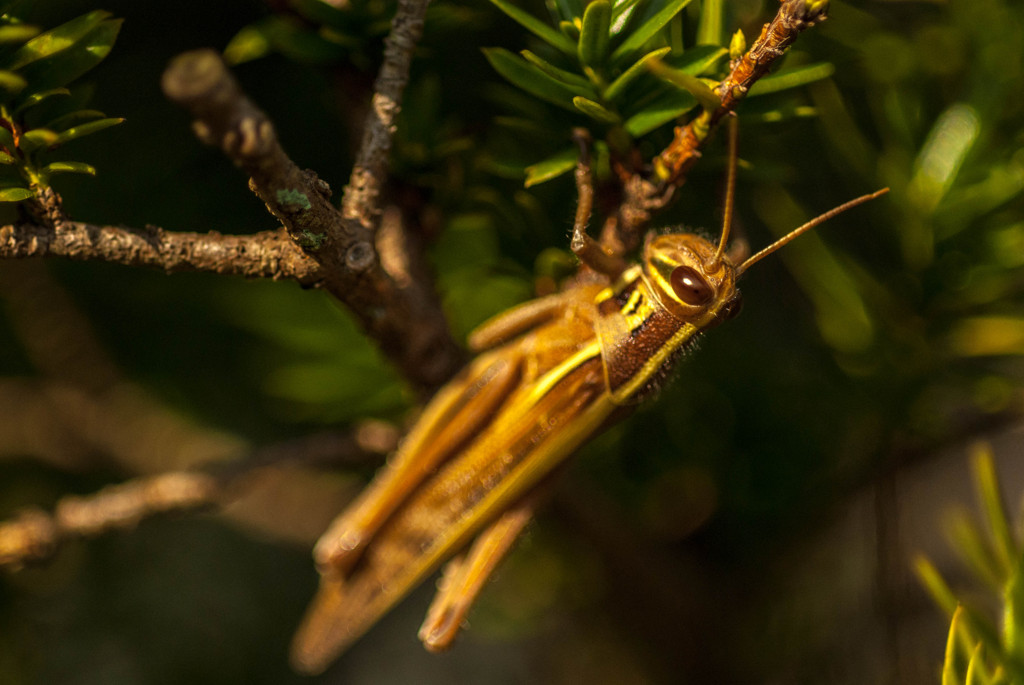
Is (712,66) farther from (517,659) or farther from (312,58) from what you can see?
(517,659)

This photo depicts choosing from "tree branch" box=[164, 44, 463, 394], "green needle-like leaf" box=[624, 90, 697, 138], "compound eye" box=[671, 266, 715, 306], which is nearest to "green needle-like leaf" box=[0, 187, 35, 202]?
"tree branch" box=[164, 44, 463, 394]

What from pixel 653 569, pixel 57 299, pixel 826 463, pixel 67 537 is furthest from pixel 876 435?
pixel 57 299

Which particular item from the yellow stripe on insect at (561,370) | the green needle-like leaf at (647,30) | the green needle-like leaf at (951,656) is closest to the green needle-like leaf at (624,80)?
the green needle-like leaf at (647,30)

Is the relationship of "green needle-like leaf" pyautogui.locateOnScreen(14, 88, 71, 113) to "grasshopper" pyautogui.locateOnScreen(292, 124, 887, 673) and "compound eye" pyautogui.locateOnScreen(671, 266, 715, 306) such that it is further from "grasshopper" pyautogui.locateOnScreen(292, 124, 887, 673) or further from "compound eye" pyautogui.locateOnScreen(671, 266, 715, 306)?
"compound eye" pyautogui.locateOnScreen(671, 266, 715, 306)

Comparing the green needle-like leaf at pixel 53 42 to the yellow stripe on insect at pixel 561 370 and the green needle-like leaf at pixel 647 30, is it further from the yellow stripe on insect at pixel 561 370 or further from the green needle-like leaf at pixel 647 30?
the yellow stripe on insect at pixel 561 370

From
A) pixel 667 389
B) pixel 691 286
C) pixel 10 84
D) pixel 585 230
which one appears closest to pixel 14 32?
pixel 10 84

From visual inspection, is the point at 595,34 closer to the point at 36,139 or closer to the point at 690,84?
the point at 690,84

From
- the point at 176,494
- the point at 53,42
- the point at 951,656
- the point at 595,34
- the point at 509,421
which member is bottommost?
the point at 176,494

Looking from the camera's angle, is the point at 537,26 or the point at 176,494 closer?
the point at 537,26
